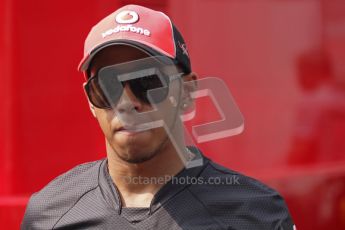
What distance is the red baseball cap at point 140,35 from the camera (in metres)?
1.70

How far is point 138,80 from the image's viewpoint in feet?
5.62

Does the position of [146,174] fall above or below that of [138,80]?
below

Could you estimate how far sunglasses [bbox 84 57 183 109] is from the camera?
5.60 ft

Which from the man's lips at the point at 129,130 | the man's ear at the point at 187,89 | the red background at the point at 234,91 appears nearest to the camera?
the man's lips at the point at 129,130

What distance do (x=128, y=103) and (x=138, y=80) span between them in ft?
0.18

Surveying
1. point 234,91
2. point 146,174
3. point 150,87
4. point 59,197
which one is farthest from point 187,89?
point 234,91

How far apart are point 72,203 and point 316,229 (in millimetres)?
1262

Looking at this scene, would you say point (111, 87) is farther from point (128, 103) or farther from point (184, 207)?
point (184, 207)

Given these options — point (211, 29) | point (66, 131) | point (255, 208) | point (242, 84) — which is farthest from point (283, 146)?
point (255, 208)

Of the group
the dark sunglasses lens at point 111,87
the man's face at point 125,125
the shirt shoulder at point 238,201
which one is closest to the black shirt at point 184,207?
the shirt shoulder at point 238,201

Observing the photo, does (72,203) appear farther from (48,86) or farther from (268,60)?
(268,60)

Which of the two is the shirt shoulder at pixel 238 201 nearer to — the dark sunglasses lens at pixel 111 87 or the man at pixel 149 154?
the man at pixel 149 154

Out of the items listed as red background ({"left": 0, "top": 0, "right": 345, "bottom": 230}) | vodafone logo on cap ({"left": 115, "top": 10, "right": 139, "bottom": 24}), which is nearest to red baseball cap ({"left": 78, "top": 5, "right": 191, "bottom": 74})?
vodafone logo on cap ({"left": 115, "top": 10, "right": 139, "bottom": 24})

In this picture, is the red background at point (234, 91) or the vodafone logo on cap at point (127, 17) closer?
the vodafone logo on cap at point (127, 17)
